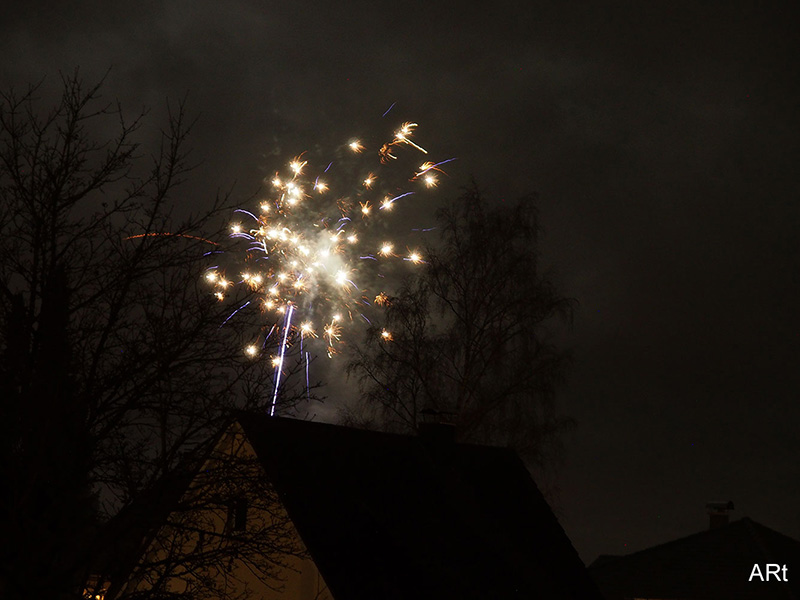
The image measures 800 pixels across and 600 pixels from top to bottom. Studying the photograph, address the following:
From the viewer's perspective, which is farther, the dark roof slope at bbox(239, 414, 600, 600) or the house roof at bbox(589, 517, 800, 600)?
the house roof at bbox(589, 517, 800, 600)

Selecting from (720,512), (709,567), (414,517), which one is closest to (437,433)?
(414,517)

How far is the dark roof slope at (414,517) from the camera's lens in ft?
52.2

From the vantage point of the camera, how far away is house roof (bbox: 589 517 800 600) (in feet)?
93.7

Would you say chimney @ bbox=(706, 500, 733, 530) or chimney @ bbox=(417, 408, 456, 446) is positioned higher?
chimney @ bbox=(706, 500, 733, 530)

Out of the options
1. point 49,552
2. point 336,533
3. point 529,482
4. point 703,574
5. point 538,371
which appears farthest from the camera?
point 703,574

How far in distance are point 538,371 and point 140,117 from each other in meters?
16.2

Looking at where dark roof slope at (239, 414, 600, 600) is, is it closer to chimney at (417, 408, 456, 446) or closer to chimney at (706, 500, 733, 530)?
chimney at (417, 408, 456, 446)

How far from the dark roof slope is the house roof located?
397 inches

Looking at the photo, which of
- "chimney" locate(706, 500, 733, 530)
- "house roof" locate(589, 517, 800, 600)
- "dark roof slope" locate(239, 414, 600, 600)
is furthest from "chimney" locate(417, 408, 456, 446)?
"chimney" locate(706, 500, 733, 530)

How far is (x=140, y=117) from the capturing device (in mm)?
10391

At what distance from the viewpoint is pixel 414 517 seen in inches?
701

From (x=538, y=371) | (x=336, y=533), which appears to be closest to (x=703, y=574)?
(x=538, y=371)

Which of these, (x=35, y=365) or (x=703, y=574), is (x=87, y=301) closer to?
(x=35, y=365)

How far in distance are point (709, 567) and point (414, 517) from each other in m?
15.8
